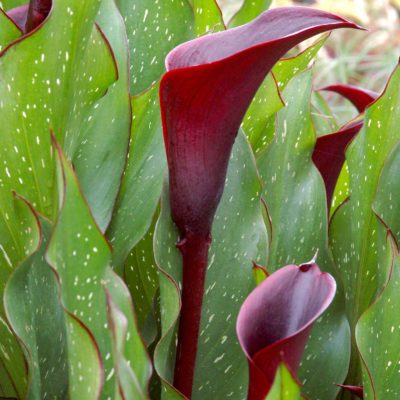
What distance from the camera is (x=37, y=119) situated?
568mm

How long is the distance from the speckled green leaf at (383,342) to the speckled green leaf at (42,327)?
0.21m

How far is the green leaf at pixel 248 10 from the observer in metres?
0.79

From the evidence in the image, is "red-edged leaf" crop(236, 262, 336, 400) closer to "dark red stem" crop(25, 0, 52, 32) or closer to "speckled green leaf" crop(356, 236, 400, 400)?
"speckled green leaf" crop(356, 236, 400, 400)

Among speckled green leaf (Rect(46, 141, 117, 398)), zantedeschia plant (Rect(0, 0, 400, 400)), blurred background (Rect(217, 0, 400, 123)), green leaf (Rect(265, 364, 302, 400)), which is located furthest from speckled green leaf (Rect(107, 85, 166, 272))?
blurred background (Rect(217, 0, 400, 123))

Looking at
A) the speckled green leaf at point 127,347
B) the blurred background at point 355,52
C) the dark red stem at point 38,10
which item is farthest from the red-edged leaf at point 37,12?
the blurred background at point 355,52

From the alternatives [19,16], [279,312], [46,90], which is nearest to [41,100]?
[46,90]

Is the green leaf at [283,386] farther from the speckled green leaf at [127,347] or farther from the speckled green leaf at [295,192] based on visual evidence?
the speckled green leaf at [295,192]

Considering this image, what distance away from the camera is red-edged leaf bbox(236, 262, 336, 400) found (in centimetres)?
44

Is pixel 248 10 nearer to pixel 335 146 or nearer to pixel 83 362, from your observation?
pixel 335 146

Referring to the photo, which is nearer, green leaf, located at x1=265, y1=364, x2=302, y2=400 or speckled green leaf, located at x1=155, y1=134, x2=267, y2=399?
green leaf, located at x1=265, y1=364, x2=302, y2=400

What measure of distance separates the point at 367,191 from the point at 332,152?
3.1 inches

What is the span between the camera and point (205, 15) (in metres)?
0.76

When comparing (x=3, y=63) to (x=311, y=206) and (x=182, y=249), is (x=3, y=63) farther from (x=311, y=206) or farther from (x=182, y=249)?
(x=311, y=206)

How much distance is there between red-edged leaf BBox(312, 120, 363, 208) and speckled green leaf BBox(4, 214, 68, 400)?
0.87 feet
